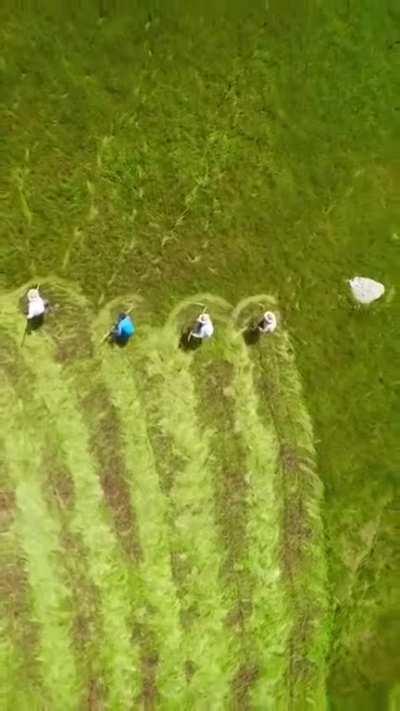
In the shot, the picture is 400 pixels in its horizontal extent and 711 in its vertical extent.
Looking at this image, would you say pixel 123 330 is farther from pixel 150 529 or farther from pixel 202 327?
pixel 150 529

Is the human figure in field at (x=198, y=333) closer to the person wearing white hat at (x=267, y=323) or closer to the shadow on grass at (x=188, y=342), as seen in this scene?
the shadow on grass at (x=188, y=342)

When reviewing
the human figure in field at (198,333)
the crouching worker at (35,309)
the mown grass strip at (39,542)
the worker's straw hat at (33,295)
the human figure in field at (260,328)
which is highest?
the human figure in field at (260,328)

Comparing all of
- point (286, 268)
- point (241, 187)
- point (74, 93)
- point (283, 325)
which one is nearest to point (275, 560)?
point (283, 325)

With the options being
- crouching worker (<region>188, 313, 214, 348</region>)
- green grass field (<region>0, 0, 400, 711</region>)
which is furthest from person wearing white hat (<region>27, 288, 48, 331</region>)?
crouching worker (<region>188, 313, 214, 348</region>)

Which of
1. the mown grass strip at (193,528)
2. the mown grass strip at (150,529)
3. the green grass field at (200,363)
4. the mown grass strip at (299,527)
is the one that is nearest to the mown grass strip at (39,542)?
the green grass field at (200,363)

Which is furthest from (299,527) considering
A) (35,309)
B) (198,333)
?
(35,309)

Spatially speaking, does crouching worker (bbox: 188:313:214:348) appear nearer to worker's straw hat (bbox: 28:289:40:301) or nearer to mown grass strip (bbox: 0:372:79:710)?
worker's straw hat (bbox: 28:289:40:301)
